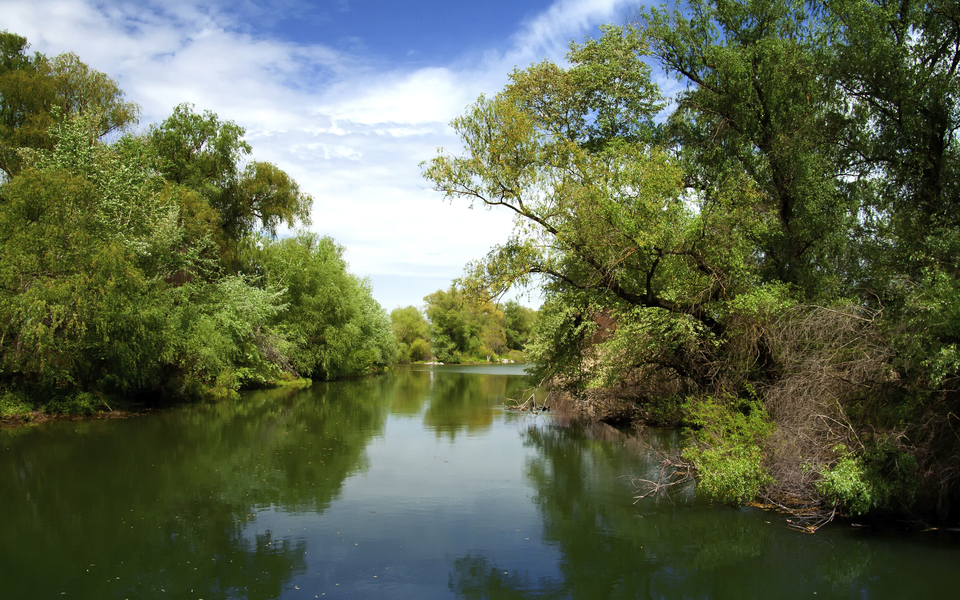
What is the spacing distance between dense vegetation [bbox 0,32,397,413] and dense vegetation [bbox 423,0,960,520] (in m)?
11.7

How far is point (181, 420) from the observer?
70.5ft

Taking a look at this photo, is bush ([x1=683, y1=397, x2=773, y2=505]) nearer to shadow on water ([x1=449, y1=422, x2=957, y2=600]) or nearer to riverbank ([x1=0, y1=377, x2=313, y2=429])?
shadow on water ([x1=449, y1=422, x2=957, y2=600])

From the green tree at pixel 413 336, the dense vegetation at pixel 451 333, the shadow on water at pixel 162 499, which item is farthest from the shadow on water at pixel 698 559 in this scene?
the green tree at pixel 413 336

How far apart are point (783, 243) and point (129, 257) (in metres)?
19.2

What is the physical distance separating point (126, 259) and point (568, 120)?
15493 millimetres

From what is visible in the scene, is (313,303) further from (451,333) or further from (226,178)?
(451,333)

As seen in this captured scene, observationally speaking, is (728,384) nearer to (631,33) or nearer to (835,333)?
(835,333)

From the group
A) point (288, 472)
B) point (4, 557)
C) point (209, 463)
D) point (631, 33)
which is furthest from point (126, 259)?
point (631, 33)

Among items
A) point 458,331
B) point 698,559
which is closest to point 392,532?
point 698,559

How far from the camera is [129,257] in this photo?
794 inches

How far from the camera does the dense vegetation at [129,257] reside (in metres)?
18.3

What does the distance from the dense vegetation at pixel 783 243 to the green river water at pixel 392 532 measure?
3.68ft

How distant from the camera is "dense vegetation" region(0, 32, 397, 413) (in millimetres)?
18266

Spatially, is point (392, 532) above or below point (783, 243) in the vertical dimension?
below
